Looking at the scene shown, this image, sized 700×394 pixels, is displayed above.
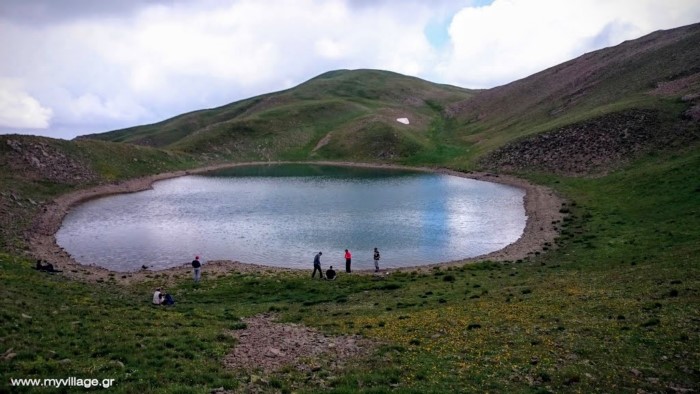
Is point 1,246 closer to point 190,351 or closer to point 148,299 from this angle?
point 148,299

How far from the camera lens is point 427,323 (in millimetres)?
24453

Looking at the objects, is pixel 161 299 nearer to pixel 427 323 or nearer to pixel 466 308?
pixel 427 323

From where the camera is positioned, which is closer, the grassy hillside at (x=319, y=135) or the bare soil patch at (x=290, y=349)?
the bare soil patch at (x=290, y=349)

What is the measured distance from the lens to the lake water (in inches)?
1900

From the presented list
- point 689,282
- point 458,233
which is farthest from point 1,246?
point 689,282

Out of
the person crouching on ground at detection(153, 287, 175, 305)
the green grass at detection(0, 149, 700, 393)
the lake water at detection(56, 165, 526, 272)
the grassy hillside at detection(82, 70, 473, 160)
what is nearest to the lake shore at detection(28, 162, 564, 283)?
the lake water at detection(56, 165, 526, 272)

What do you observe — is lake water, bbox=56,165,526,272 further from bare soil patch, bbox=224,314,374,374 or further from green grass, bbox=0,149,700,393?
bare soil patch, bbox=224,314,374,374

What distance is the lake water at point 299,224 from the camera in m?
48.2

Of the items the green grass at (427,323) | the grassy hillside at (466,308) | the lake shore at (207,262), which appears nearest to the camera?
the green grass at (427,323)

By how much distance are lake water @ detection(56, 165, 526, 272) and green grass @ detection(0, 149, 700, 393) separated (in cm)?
776

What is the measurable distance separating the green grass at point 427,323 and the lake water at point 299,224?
7.76 meters

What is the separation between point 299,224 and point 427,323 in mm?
38344

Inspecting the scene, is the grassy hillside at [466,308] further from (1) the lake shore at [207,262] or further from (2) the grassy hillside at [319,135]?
(2) the grassy hillside at [319,135]

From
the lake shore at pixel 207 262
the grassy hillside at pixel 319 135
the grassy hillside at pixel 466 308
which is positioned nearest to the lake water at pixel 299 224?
the lake shore at pixel 207 262
